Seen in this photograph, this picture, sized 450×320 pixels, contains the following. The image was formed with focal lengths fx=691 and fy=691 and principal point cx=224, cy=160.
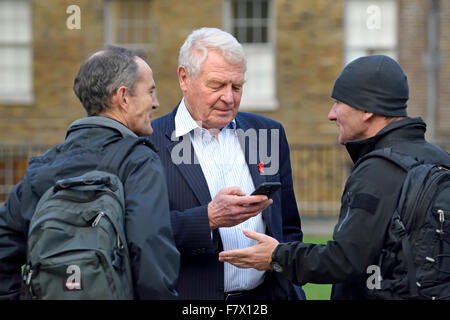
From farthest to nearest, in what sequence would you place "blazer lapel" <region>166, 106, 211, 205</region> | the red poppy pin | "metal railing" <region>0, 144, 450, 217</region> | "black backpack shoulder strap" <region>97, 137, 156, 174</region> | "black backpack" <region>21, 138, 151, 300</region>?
"metal railing" <region>0, 144, 450, 217</region>, the red poppy pin, "blazer lapel" <region>166, 106, 211, 205</region>, "black backpack shoulder strap" <region>97, 137, 156, 174</region>, "black backpack" <region>21, 138, 151, 300</region>

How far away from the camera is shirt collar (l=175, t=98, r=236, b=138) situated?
3.86 m

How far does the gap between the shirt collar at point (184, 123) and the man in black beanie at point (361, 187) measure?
2.47 ft

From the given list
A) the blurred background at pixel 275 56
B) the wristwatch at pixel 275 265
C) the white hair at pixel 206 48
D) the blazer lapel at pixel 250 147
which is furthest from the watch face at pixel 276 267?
the blurred background at pixel 275 56

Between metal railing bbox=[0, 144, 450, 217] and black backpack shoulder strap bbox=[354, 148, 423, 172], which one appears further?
metal railing bbox=[0, 144, 450, 217]

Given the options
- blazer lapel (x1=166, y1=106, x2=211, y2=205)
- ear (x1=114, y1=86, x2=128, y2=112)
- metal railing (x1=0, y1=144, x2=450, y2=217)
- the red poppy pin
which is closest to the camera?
ear (x1=114, y1=86, x2=128, y2=112)

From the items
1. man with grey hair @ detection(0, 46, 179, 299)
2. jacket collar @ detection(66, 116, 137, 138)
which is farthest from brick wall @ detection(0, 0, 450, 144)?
jacket collar @ detection(66, 116, 137, 138)

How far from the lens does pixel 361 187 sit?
3068 mm

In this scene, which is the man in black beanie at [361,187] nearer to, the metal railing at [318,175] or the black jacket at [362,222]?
the black jacket at [362,222]

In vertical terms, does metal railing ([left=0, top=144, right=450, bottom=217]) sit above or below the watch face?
below

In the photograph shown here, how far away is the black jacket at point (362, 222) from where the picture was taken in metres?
3.02

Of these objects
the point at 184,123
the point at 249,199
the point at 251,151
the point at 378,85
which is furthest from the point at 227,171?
the point at 378,85

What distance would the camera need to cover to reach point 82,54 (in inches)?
675

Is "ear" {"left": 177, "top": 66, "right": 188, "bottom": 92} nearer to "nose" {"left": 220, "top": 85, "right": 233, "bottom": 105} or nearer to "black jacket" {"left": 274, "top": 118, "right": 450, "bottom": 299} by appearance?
"nose" {"left": 220, "top": 85, "right": 233, "bottom": 105}

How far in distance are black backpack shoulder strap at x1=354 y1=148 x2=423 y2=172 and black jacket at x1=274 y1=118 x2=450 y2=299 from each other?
2 cm
